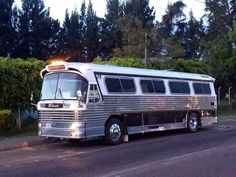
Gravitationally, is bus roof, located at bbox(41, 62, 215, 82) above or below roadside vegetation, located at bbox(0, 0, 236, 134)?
below

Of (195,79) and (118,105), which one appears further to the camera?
(195,79)

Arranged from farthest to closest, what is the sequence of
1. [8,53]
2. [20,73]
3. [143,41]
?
[8,53] → [143,41] → [20,73]

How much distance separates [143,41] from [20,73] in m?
16.8

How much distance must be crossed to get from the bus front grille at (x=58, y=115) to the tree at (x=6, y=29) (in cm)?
3866

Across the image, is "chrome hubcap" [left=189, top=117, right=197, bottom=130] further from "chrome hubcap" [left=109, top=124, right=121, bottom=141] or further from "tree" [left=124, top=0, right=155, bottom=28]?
"tree" [left=124, top=0, right=155, bottom=28]

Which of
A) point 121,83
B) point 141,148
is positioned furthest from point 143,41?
point 141,148

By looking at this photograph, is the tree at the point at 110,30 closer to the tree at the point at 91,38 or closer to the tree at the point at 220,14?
the tree at the point at 91,38

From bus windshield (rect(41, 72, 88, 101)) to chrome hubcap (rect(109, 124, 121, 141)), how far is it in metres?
1.74

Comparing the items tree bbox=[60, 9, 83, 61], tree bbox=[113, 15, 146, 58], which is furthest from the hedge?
tree bbox=[60, 9, 83, 61]

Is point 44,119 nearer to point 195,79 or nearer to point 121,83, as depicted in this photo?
point 121,83

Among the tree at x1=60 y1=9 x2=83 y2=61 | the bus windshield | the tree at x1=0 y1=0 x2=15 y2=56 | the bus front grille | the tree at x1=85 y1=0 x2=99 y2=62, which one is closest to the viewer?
the bus front grille

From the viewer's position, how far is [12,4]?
197 feet

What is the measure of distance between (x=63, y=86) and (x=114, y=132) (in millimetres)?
2401

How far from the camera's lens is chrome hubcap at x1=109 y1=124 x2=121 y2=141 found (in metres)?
18.1
